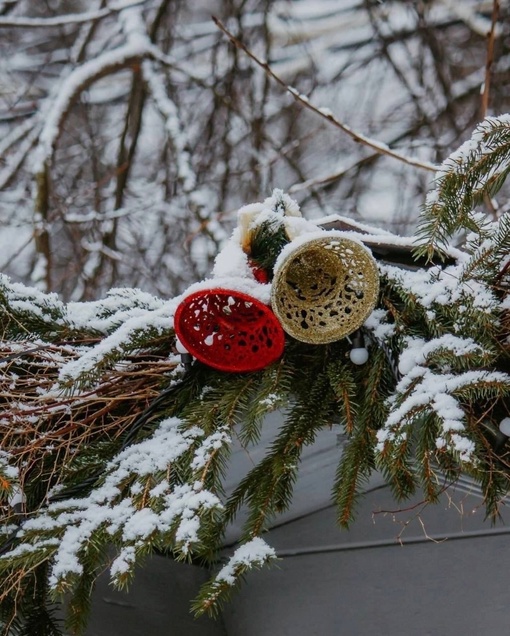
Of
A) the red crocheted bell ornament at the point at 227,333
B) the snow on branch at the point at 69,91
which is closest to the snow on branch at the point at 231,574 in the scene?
the red crocheted bell ornament at the point at 227,333

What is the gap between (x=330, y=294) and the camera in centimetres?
109

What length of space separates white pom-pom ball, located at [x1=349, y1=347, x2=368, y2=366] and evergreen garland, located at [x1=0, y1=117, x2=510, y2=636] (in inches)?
0.7

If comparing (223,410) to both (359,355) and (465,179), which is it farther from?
(465,179)

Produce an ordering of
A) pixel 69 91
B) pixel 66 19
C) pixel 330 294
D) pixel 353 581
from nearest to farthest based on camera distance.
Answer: pixel 330 294, pixel 353 581, pixel 69 91, pixel 66 19

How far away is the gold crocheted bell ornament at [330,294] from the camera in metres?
1.07

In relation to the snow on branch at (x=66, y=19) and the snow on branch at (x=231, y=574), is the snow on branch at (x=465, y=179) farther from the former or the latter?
the snow on branch at (x=66, y=19)

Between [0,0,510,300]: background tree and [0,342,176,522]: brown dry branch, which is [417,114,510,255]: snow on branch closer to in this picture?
[0,342,176,522]: brown dry branch

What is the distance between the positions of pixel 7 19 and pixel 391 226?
2.92 meters

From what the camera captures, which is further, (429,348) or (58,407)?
(58,407)

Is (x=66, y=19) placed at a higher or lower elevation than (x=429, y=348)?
lower

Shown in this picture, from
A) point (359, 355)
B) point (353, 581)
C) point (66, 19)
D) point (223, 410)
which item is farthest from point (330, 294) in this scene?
point (66, 19)

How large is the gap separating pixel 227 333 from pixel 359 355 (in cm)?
19

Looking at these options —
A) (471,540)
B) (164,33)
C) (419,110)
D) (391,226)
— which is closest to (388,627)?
(471,540)

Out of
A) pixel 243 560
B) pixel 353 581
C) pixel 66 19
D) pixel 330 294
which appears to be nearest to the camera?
pixel 243 560
